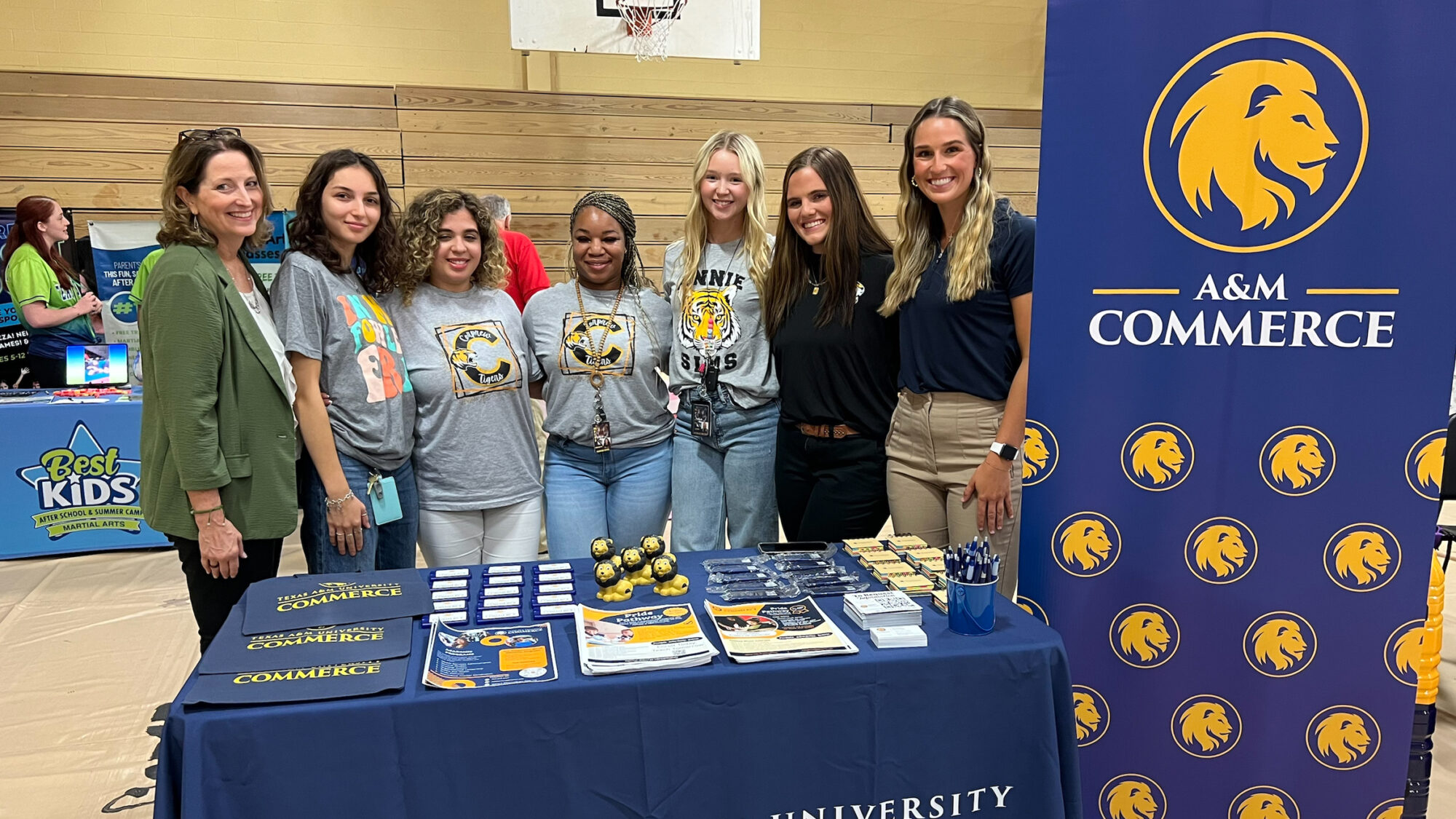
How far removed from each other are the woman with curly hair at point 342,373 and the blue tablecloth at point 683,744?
0.69 metres

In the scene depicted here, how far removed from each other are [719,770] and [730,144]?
1.56 metres

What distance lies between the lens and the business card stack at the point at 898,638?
1394 millimetres

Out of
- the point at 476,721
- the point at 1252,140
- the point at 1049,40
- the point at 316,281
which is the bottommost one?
the point at 476,721

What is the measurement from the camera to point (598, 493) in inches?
91.4

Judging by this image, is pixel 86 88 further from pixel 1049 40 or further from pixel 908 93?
pixel 1049 40

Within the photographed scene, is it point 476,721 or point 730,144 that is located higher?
point 730,144

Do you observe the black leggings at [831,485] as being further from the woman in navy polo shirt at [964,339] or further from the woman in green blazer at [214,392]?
the woman in green blazer at [214,392]

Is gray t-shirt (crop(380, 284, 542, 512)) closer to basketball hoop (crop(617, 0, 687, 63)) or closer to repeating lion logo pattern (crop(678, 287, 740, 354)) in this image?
repeating lion logo pattern (crop(678, 287, 740, 354))

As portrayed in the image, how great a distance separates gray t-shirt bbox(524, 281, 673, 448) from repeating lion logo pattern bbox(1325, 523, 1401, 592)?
1.49 m

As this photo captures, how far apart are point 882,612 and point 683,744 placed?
15.3 inches

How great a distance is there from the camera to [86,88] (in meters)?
5.20

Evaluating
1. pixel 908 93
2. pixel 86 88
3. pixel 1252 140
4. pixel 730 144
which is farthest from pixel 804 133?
pixel 1252 140

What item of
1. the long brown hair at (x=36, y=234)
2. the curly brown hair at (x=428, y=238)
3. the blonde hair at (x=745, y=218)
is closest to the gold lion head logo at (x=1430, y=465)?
the blonde hair at (x=745, y=218)

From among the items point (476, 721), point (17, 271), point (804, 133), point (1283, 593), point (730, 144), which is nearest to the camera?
point (476, 721)
